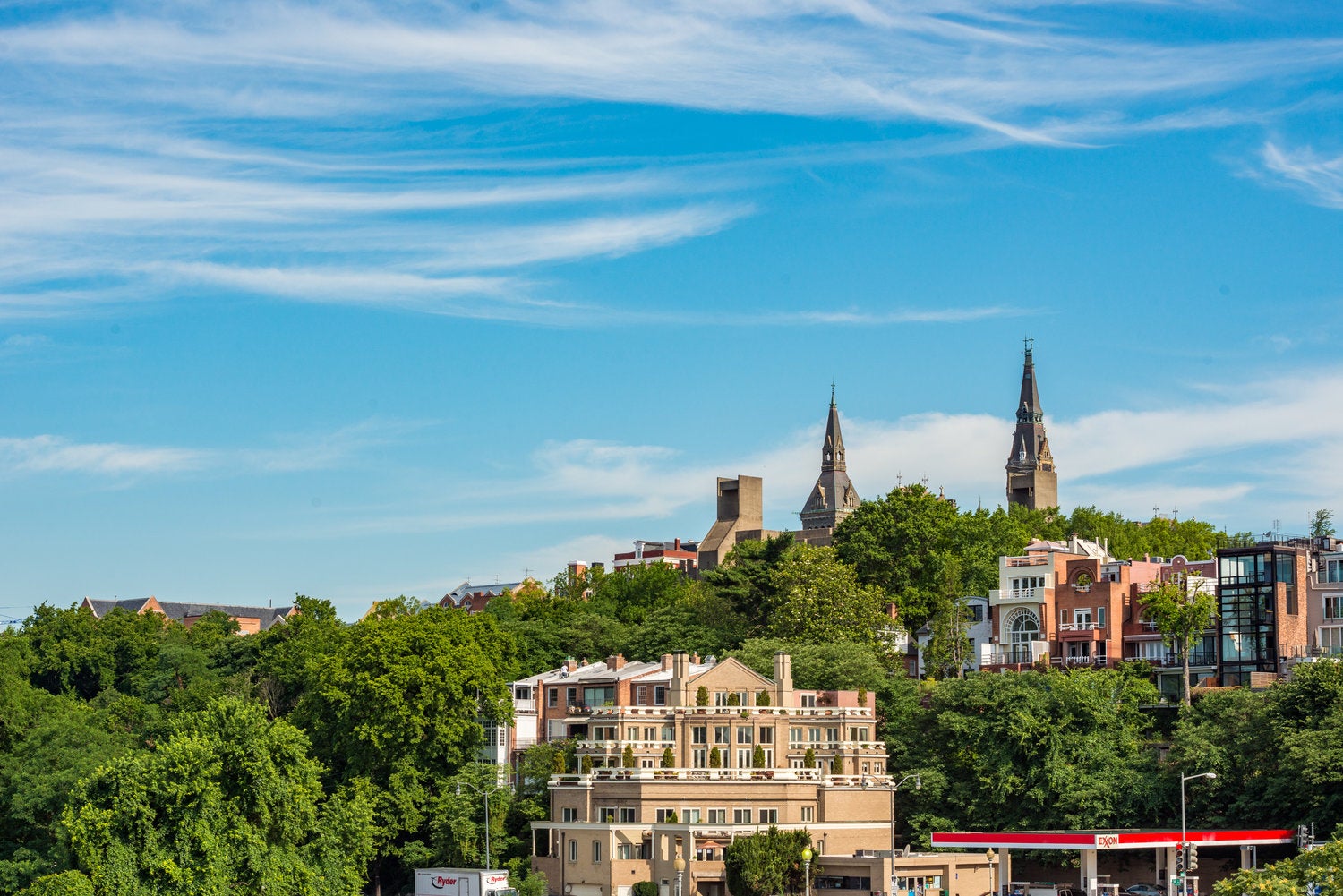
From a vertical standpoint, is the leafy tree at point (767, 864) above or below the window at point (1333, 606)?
below

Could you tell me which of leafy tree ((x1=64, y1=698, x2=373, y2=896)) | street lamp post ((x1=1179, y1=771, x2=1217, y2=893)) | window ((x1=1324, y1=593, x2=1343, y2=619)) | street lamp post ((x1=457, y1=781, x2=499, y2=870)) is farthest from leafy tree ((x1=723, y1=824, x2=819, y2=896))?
window ((x1=1324, y1=593, x2=1343, y2=619))

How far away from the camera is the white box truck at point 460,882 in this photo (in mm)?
97750

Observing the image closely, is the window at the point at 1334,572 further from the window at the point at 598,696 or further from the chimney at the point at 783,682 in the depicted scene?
the window at the point at 598,696

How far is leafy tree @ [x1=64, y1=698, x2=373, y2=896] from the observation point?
261 feet

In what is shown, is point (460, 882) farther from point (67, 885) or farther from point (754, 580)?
point (754, 580)

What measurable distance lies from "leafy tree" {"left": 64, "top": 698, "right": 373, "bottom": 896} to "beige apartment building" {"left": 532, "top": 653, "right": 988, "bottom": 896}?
17907mm

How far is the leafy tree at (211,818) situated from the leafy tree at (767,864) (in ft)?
62.0

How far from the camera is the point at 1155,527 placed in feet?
558

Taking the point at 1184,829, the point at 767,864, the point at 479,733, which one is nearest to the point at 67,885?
the point at 767,864

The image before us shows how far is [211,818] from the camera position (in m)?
80.8

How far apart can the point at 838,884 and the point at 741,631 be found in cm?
3653

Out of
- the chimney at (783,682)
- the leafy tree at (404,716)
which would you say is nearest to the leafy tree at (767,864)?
the chimney at (783,682)

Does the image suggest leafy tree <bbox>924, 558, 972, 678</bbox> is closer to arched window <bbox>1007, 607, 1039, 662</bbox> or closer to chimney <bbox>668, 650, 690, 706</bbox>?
arched window <bbox>1007, 607, 1039, 662</bbox>

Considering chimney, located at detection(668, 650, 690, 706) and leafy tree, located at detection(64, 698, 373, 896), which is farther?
chimney, located at detection(668, 650, 690, 706)
